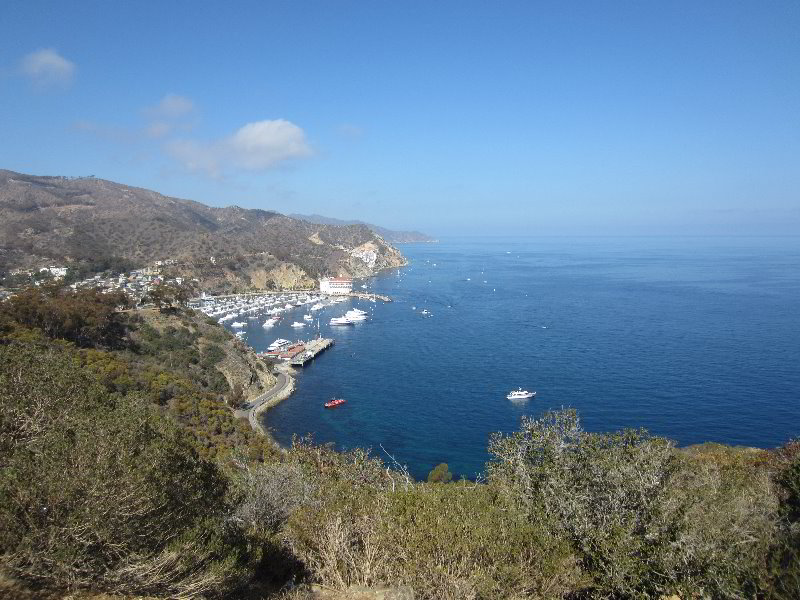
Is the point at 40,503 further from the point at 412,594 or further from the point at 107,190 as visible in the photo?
the point at 107,190

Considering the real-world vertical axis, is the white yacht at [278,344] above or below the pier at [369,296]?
below

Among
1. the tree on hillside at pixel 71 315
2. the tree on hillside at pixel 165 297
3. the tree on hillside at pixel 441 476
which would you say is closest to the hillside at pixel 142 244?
the tree on hillside at pixel 165 297

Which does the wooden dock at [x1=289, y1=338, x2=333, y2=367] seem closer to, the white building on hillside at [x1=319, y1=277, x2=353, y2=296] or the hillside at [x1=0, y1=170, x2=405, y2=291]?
the white building on hillside at [x1=319, y1=277, x2=353, y2=296]

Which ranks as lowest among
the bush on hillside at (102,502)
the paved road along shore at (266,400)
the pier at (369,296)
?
the paved road along shore at (266,400)

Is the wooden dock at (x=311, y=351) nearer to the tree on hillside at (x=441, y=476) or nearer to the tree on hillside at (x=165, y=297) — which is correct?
the tree on hillside at (x=165, y=297)

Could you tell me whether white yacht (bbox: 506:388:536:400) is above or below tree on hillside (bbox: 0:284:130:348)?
below

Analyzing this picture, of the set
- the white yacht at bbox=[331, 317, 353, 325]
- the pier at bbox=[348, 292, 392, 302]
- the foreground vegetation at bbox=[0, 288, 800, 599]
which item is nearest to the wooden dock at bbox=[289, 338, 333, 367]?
the white yacht at bbox=[331, 317, 353, 325]
